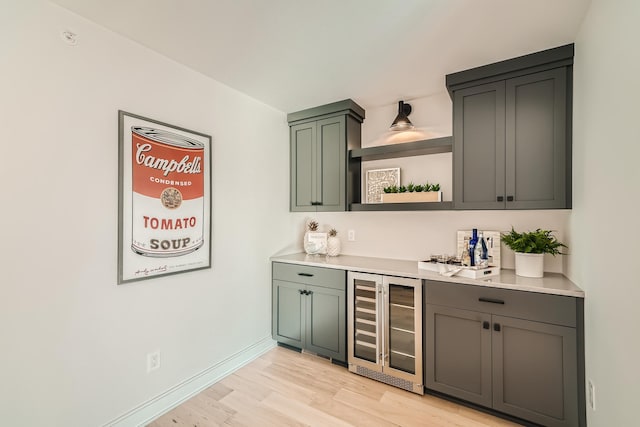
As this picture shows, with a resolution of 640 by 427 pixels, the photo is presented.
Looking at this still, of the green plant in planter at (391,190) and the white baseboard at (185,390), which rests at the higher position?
the green plant in planter at (391,190)

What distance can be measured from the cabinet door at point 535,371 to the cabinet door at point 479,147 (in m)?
0.88

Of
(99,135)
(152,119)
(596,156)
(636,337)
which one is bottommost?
(636,337)

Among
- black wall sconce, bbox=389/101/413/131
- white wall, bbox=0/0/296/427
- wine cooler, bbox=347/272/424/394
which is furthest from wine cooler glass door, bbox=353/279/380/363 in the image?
black wall sconce, bbox=389/101/413/131

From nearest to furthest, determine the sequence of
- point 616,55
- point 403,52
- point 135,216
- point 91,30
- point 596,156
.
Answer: point 616,55 < point 596,156 < point 91,30 < point 135,216 < point 403,52

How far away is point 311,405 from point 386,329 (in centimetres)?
80

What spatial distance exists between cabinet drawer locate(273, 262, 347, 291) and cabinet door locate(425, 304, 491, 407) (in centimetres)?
78

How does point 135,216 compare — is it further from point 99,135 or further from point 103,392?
point 103,392

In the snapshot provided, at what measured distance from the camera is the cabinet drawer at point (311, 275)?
261 centimetres

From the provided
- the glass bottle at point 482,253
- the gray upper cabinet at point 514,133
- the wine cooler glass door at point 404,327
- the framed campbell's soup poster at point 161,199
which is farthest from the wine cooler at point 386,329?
the framed campbell's soup poster at point 161,199

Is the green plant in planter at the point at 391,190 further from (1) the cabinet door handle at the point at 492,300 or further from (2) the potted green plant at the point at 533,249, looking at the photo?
(1) the cabinet door handle at the point at 492,300

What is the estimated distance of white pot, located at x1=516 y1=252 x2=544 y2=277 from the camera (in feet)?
6.71

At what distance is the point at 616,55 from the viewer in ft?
4.12

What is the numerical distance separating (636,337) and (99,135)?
9.11 ft

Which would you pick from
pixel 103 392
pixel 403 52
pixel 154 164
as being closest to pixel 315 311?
pixel 103 392
